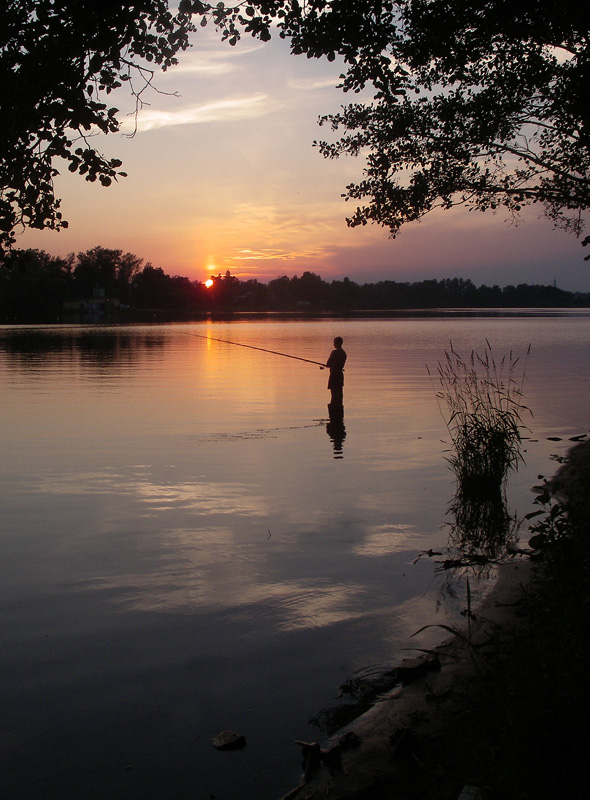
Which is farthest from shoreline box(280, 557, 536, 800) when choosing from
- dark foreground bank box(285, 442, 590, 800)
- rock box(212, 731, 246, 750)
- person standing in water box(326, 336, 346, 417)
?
person standing in water box(326, 336, 346, 417)

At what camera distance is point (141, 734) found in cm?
527

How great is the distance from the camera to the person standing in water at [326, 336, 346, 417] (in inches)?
828

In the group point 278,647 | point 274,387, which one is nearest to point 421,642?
point 278,647

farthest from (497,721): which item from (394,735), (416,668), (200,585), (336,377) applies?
(336,377)

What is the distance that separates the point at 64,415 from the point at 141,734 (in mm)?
18815

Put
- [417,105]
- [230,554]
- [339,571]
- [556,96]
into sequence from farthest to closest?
[417,105]
[556,96]
[230,554]
[339,571]

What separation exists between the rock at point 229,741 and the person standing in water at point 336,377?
51.9 feet

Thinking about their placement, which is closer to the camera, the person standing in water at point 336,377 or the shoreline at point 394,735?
the shoreline at point 394,735

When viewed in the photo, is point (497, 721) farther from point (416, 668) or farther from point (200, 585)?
point (200, 585)

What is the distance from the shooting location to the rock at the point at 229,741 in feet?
16.7

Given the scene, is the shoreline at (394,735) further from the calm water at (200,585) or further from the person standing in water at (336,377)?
the person standing in water at (336,377)

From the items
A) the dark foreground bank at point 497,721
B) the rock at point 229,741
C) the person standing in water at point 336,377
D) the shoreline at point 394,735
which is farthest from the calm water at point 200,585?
the person standing in water at point 336,377

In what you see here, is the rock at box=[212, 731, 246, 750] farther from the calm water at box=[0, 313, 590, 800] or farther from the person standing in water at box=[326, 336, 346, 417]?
the person standing in water at box=[326, 336, 346, 417]

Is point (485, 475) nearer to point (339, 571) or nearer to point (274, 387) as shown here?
point (339, 571)
